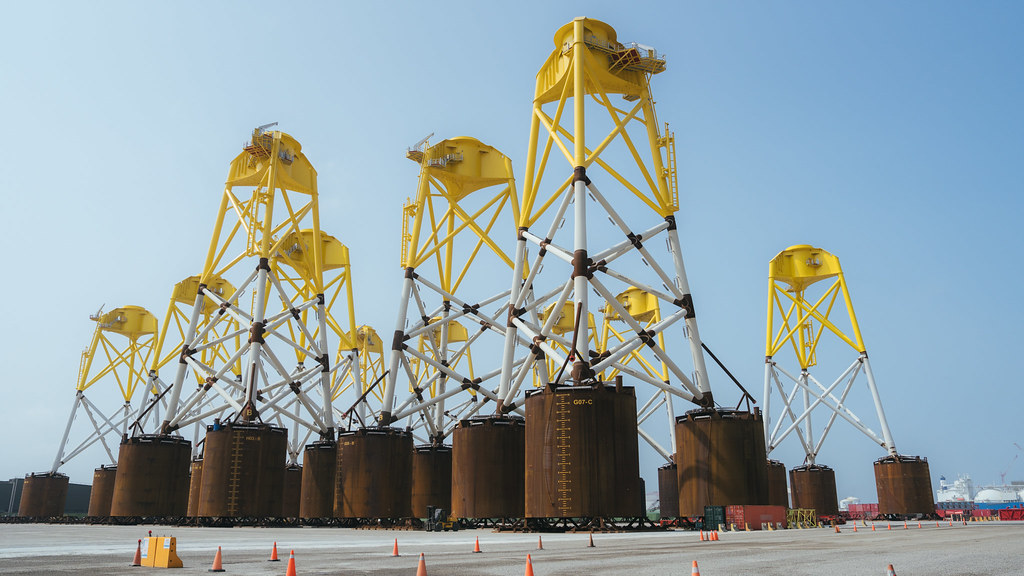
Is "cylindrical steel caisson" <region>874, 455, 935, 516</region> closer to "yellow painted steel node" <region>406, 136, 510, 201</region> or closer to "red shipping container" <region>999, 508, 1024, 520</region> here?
"red shipping container" <region>999, 508, 1024, 520</region>

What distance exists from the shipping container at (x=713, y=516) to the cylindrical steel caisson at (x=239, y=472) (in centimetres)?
2104

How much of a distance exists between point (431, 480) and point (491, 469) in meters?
9.79

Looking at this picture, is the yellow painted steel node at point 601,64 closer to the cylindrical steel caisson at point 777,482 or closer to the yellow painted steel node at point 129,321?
the cylindrical steel caisson at point 777,482

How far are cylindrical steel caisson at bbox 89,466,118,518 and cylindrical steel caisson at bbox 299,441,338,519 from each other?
17168mm

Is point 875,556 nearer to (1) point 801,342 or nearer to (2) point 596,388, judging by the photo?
(2) point 596,388

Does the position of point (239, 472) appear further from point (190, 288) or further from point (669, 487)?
point (669, 487)

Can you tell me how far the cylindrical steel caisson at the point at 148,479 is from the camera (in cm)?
4097

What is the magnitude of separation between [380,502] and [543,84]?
21.7m

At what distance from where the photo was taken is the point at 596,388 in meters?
24.9

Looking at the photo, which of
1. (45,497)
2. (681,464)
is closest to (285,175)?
(681,464)

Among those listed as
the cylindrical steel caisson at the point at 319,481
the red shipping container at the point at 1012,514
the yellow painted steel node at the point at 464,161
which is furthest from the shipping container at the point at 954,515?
the cylindrical steel caisson at the point at 319,481

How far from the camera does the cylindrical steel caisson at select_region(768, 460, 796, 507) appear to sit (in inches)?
1921

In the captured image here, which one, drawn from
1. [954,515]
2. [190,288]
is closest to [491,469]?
[190,288]

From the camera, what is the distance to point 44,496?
2277 inches
